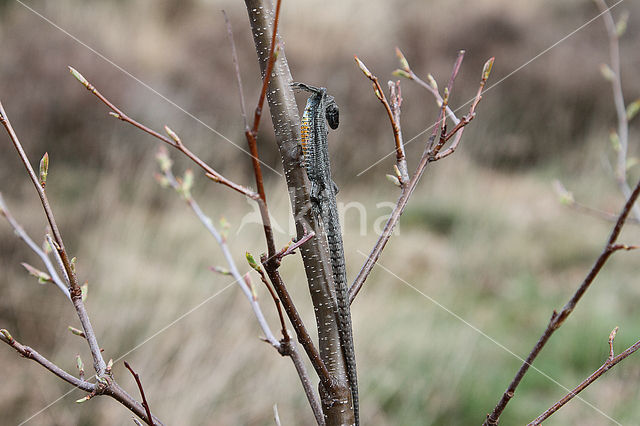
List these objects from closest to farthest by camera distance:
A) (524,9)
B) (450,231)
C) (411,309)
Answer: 1. (411,309)
2. (450,231)
3. (524,9)

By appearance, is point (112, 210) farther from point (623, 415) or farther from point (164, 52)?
point (623, 415)

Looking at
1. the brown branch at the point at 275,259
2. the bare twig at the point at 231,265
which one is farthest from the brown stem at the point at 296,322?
the bare twig at the point at 231,265

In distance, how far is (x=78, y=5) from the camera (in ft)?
20.4

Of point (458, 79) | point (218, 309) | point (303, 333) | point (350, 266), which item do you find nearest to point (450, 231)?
point (350, 266)

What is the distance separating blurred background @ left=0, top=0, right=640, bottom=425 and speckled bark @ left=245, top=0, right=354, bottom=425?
967 mm

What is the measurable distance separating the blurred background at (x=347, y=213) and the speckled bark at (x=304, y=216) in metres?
0.97

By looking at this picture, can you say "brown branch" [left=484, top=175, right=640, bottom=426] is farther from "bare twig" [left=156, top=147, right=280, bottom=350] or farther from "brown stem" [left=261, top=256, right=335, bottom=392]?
"bare twig" [left=156, top=147, right=280, bottom=350]

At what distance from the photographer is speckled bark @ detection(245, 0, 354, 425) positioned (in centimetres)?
79

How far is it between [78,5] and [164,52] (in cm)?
111

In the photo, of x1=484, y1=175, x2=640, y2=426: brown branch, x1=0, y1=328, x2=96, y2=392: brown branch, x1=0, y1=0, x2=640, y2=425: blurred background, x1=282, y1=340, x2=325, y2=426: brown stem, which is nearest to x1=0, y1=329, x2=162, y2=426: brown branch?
x1=0, y1=328, x2=96, y2=392: brown branch

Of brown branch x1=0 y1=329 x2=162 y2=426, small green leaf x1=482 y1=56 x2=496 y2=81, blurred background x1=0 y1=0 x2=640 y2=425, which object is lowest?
brown branch x1=0 y1=329 x2=162 y2=426

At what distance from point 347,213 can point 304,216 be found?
4.58m

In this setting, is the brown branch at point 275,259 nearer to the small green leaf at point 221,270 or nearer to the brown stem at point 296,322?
the brown stem at point 296,322

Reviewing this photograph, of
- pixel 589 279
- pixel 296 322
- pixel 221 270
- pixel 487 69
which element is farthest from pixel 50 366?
pixel 487 69
